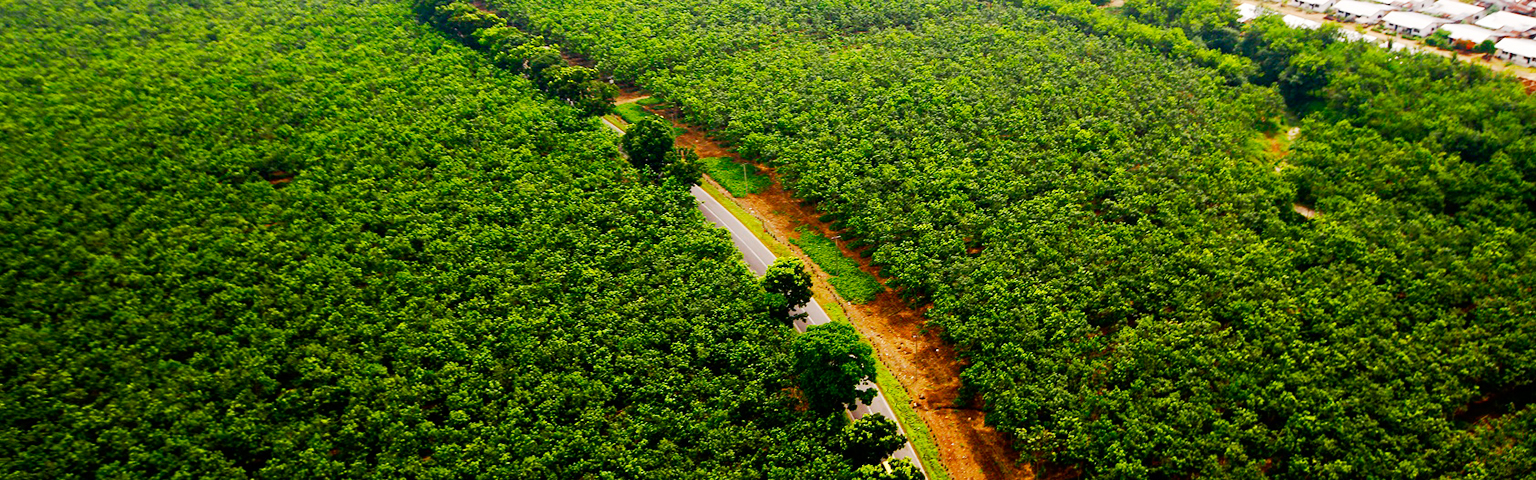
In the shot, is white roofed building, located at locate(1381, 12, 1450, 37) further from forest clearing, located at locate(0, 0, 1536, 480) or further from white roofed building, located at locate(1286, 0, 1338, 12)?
forest clearing, located at locate(0, 0, 1536, 480)

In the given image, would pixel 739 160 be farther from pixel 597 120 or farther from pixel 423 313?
pixel 423 313

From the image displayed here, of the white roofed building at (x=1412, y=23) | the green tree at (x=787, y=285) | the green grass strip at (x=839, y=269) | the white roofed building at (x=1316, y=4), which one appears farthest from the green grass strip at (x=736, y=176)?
the white roofed building at (x=1316, y=4)

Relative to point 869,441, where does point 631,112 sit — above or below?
above

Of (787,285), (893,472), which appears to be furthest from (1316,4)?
(893,472)

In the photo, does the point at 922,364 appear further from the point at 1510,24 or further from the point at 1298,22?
the point at 1510,24

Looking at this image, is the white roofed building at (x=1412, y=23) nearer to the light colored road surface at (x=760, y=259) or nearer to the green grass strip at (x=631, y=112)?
the light colored road surface at (x=760, y=259)
